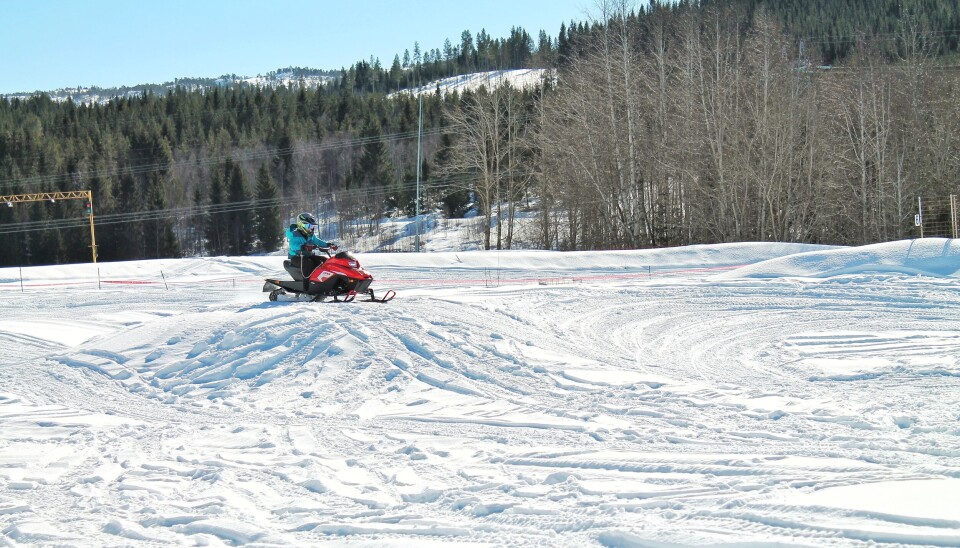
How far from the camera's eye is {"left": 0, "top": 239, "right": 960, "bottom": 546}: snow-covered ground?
5.05 meters

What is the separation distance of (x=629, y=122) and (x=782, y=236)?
7.68 meters

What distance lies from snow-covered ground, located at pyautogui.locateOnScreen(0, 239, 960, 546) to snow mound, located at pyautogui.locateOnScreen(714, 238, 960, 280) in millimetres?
1987

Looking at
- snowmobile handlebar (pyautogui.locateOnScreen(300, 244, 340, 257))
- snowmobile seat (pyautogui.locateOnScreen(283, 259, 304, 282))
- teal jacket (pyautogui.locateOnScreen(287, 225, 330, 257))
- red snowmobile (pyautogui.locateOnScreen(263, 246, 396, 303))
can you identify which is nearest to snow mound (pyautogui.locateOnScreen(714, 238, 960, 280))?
red snowmobile (pyautogui.locateOnScreen(263, 246, 396, 303))

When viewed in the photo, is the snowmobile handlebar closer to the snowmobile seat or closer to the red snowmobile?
the red snowmobile

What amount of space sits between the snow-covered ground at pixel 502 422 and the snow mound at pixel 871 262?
1987 mm

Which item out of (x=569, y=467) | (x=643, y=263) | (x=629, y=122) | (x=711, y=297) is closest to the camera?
(x=569, y=467)

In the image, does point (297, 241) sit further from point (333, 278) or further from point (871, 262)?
point (871, 262)

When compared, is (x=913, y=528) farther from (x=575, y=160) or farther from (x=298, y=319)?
(x=575, y=160)

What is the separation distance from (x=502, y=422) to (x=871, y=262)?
13.4 m

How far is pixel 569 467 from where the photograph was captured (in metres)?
6.12

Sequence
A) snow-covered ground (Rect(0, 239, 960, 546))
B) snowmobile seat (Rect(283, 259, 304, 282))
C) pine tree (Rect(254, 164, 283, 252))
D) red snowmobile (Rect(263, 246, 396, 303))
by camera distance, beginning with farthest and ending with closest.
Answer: pine tree (Rect(254, 164, 283, 252)), snowmobile seat (Rect(283, 259, 304, 282)), red snowmobile (Rect(263, 246, 396, 303)), snow-covered ground (Rect(0, 239, 960, 546))

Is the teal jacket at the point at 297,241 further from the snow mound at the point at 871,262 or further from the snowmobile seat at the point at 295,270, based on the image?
the snow mound at the point at 871,262

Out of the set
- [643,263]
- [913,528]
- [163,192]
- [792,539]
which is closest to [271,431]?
[792,539]

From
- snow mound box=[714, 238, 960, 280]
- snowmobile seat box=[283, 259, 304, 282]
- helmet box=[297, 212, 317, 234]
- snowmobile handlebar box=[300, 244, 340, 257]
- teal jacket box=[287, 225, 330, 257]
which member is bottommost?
snow mound box=[714, 238, 960, 280]
